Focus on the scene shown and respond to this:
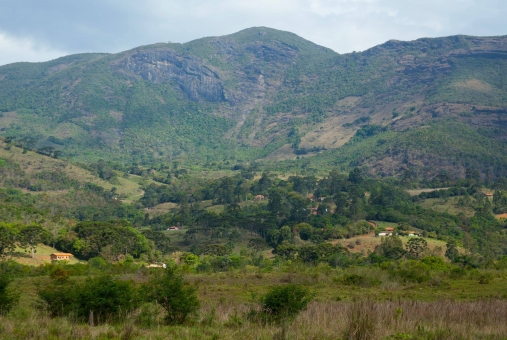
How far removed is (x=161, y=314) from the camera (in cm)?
1727

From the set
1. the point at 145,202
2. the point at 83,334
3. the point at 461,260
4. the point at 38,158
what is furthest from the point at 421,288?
the point at 38,158

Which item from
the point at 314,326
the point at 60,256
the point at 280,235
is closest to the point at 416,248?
A: the point at 280,235

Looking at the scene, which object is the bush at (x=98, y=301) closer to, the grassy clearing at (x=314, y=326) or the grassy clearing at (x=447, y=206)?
the grassy clearing at (x=314, y=326)

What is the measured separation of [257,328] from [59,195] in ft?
309

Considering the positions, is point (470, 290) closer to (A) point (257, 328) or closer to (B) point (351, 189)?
(A) point (257, 328)

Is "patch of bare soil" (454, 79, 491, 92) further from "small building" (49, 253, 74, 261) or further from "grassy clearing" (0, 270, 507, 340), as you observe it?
"grassy clearing" (0, 270, 507, 340)

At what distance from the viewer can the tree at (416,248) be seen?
56969 millimetres

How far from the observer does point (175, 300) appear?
16547 mm

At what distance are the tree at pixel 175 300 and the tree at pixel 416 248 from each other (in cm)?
4410

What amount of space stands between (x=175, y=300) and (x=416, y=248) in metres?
Result: 45.6

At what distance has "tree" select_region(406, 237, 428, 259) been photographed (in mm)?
56969

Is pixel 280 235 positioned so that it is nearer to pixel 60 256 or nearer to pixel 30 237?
pixel 60 256

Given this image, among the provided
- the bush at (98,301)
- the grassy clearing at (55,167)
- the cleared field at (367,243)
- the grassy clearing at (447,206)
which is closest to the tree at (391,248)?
the cleared field at (367,243)

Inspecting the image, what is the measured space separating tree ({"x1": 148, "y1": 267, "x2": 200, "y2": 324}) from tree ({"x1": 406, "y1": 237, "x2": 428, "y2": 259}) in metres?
44.1
